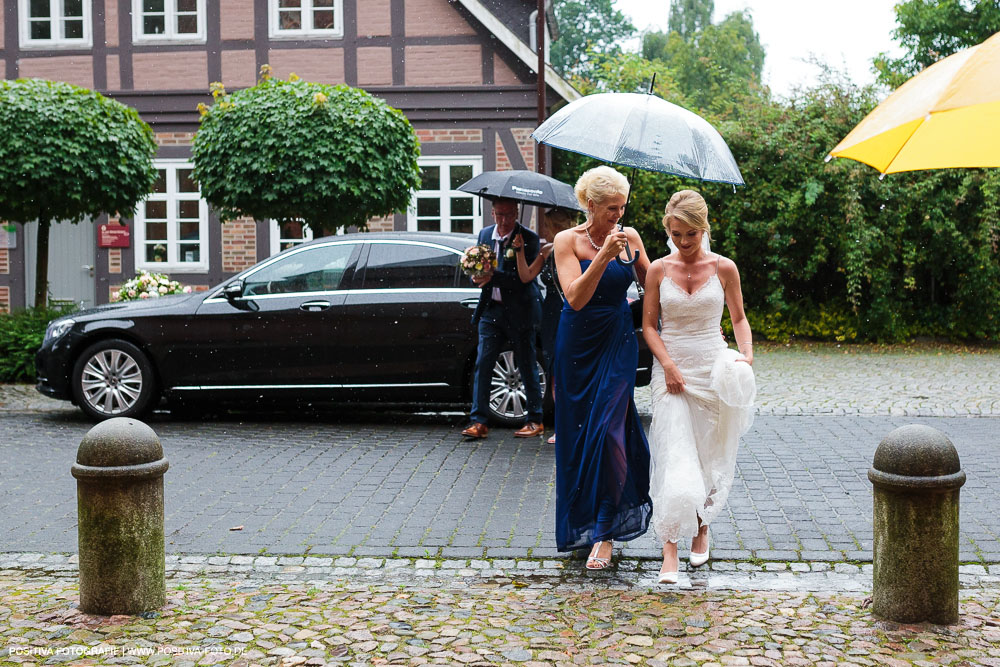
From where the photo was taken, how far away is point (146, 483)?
4.50 metres

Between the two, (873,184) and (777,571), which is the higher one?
(873,184)

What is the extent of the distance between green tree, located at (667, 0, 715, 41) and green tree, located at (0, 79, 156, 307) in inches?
2417

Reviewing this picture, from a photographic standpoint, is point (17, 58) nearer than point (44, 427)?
No

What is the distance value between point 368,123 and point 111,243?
26.7 ft

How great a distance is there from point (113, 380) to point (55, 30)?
1256cm

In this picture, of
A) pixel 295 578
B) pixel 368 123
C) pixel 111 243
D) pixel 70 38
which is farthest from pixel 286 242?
pixel 295 578

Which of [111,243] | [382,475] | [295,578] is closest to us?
[295,578]

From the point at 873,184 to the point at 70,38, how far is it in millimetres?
13905

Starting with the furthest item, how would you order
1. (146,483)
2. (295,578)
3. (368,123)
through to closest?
(368,123)
(295,578)
(146,483)

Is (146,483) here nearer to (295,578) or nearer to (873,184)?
(295,578)

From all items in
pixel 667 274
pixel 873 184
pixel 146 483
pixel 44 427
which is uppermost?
pixel 873 184

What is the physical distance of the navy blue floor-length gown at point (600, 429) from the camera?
17.0ft

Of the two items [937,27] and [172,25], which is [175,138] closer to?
[172,25]

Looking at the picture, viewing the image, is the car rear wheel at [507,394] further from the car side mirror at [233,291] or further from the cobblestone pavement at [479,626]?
the cobblestone pavement at [479,626]
